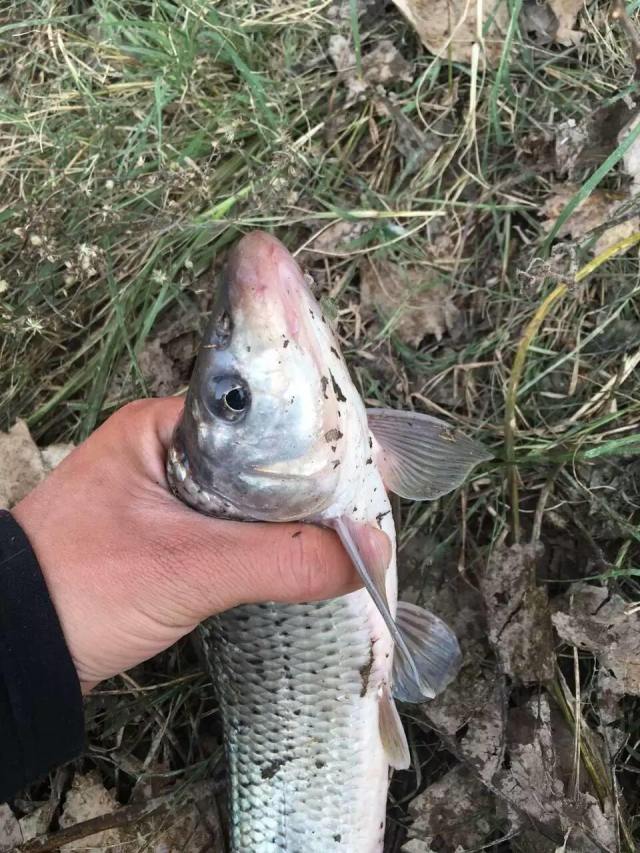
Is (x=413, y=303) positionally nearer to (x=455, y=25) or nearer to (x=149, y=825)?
(x=455, y=25)

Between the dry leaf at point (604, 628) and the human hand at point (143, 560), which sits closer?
the human hand at point (143, 560)

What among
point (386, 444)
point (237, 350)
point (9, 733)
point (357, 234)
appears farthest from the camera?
point (357, 234)

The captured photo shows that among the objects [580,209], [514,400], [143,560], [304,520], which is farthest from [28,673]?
[580,209]

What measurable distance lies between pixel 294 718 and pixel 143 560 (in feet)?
2.70

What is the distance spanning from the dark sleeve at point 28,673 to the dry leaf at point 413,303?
1.71m

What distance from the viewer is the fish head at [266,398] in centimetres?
172

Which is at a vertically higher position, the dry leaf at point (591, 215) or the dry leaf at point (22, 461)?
the dry leaf at point (591, 215)

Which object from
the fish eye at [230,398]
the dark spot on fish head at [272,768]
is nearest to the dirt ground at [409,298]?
the dark spot on fish head at [272,768]

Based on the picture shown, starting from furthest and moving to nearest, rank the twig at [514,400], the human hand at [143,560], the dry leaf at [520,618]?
the twig at [514,400], the dry leaf at [520,618], the human hand at [143,560]

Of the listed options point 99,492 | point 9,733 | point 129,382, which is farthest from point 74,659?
point 129,382

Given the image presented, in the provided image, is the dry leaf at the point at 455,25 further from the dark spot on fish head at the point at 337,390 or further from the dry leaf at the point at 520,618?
the dry leaf at the point at 520,618

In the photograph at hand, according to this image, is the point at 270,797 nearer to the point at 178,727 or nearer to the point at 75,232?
the point at 178,727

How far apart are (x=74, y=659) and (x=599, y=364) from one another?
2211mm

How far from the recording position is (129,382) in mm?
3092
